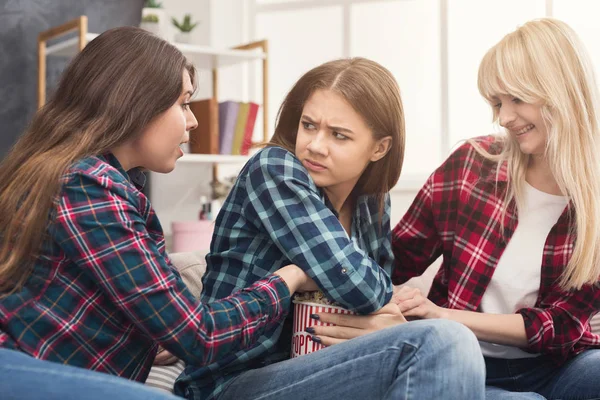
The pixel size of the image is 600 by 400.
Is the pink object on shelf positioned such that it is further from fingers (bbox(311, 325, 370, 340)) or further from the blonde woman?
fingers (bbox(311, 325, 370, 340))

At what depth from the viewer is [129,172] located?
1425 mm

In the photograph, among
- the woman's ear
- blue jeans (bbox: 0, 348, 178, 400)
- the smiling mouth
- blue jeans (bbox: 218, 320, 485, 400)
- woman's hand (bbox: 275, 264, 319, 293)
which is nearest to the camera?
blue jeans (bbox: 0, 348, 178, 400)

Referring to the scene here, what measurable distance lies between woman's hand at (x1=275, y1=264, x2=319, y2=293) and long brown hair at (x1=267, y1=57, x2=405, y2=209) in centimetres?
31

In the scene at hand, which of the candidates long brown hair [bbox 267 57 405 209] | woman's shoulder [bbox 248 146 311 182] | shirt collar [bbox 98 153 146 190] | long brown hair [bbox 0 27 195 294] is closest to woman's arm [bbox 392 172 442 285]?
long brown hair [bbox 267 57 405 209]

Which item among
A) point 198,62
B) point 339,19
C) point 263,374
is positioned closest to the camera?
point 263,374

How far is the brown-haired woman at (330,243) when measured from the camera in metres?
1.26

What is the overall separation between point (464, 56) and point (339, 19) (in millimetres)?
623

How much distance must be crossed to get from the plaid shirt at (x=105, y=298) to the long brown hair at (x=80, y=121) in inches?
0.9

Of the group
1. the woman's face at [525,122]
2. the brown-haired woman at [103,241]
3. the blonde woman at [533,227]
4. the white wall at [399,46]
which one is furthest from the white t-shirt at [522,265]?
the white wall at [399,46]

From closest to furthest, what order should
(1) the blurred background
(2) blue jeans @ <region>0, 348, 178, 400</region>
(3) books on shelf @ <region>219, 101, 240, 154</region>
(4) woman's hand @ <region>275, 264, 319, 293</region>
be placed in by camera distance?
1. (2) blue jeans @ <region>0, 348, 178, 400</region>
2. (4) woman's hand @ <region>275, 264, 319, 293</region>
3. (1) the blurred background
4. (3) books on shelf @ <region>219, 101, 240, 154</region>

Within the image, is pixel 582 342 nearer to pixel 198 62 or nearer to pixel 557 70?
pixel 557 70

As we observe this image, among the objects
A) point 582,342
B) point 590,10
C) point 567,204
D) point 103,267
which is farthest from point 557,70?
point 590,10

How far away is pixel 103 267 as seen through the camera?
111cm

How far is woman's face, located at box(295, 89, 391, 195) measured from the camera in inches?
60.3
